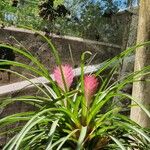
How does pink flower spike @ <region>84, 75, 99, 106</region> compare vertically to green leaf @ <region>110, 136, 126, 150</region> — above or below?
above

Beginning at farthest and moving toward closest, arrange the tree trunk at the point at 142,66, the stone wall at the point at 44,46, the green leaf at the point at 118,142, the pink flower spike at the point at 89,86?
the stone wall at the point at 44,46, the tree trunk at the point at 142,66, the pink flower spike at the point at 89,86, the green leaf at the point at 118,142

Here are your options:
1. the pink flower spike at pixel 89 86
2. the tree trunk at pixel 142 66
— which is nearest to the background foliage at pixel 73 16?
the tree trunk at pixel 142 66

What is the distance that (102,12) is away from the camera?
7750 millimetres

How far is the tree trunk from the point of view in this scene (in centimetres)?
311

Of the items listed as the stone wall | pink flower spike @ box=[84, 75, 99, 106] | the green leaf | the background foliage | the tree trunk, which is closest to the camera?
the green leaf

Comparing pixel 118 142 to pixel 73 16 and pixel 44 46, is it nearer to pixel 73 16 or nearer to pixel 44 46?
pixel 44 46

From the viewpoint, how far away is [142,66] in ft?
10.5

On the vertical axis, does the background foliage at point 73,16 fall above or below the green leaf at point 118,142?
above

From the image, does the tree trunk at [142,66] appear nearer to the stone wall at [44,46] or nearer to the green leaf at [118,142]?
the green leaf at [118,142]

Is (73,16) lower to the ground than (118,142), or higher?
higher

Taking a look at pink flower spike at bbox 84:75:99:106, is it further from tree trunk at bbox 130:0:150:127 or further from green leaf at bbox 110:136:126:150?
tree trunk at bbox 130:0:150:127

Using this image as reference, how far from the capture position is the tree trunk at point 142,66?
10.2ft

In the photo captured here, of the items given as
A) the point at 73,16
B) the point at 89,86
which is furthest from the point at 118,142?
the point at 73,16

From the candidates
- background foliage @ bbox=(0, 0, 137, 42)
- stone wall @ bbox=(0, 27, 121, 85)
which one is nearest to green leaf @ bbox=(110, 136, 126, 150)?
stone wall @ bbox=(0, 27, 121, 85)
